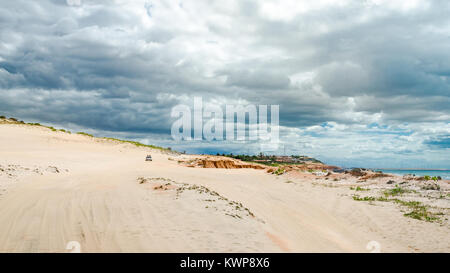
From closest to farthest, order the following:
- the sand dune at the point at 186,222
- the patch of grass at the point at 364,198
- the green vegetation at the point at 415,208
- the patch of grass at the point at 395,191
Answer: the sand dune at the point at 186,222, the green vegetation at the point at 415,208, the patch of grass at the point at 364,198, the patch of grass at the point at 395,191

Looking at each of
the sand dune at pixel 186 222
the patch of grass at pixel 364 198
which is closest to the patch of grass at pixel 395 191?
the patch of grass at pixel 364 198

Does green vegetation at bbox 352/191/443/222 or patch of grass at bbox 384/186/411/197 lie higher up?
patch of grass at bbox 384/186/411/197

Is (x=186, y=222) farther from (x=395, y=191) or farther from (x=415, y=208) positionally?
(x=395, y=191)

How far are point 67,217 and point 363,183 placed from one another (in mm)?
24329

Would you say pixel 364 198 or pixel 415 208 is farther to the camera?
pixel 364 198

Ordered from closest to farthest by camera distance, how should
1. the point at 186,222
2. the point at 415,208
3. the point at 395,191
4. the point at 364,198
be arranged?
the point at 186,222 → the point at 415,208 → the point at 364,198 → the point at 395,191

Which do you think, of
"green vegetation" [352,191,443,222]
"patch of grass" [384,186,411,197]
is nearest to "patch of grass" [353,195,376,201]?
"green vegetation" [352,191,443,222]

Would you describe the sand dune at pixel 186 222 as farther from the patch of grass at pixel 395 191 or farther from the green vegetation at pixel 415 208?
the patch of grass at pixel 395 191

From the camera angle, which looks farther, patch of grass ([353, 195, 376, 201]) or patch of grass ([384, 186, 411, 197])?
patch of grass ([384, 186, 411, 197])

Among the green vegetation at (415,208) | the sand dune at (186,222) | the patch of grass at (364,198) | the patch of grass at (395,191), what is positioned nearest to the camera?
the sand dune at (186,222)

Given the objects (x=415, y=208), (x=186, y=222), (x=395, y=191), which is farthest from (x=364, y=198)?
(x=186, y=222)

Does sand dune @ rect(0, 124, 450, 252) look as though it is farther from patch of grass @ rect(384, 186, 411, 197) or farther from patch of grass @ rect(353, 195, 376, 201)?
patch of grass @ rect(384, 186, 411, 197)

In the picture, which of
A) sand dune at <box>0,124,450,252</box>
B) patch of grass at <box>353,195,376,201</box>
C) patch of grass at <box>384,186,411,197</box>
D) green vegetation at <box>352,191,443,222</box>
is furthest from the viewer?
patch of grass at <box>384,186,411,197</box>

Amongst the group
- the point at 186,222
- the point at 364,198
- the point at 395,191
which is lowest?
the point at 364,198
